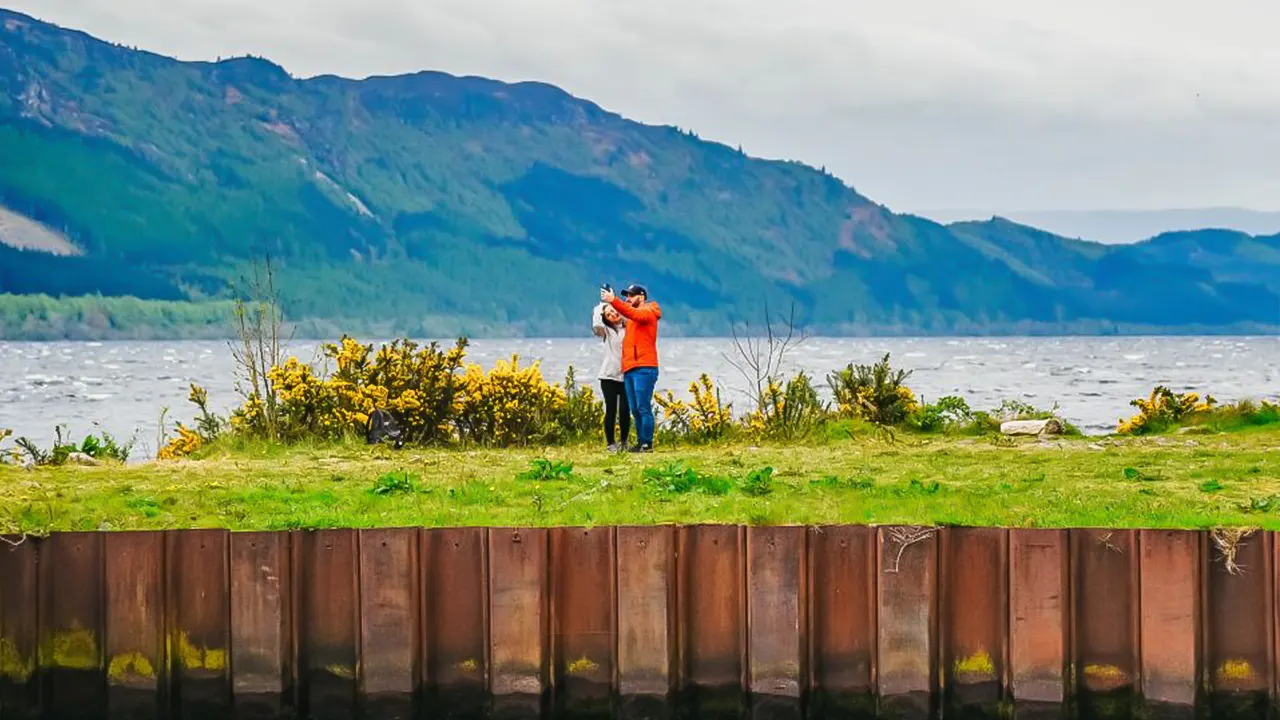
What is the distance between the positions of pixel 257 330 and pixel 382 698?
39.3 ft

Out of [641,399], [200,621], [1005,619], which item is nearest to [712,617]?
[1005,619]

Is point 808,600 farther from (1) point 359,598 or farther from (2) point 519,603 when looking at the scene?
(1) point 359,598

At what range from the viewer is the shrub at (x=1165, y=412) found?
22.7m

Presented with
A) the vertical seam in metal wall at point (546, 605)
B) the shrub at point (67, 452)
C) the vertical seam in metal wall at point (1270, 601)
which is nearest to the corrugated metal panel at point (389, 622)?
the vertical seam in metal wall at point (546, 605)

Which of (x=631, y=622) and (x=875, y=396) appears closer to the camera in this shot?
(x=631, y=622)

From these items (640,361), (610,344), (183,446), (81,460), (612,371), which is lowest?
(183,446)

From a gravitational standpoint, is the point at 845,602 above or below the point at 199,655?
above

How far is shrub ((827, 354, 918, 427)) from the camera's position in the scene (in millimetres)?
23141

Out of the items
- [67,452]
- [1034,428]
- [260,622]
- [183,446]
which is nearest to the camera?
[260,622]

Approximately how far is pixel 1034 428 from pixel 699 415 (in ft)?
13.9

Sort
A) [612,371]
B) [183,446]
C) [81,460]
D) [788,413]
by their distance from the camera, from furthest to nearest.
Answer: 1. [183,446]
2. [788,413]
3. [612,371]
4. [81,460]

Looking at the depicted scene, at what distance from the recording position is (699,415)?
2223 cm

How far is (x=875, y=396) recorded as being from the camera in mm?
23703

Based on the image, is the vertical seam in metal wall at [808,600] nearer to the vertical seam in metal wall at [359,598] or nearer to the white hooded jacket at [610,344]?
the vertical seam in metal wall at [359,598]
